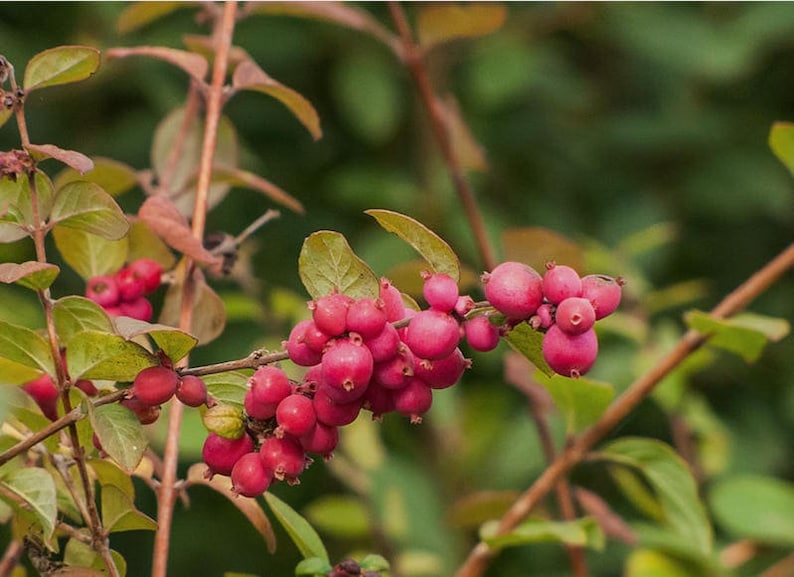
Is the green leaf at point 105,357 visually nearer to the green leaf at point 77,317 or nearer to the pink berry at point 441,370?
the green leaf at point 77,317

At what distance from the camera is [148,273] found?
72 centimetres

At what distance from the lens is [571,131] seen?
2.29 meters

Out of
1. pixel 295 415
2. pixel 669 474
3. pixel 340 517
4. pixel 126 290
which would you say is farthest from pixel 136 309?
pixel 340 517

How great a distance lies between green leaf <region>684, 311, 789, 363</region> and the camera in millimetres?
848

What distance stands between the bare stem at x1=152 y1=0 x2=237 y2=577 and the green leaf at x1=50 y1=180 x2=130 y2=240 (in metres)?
0.12

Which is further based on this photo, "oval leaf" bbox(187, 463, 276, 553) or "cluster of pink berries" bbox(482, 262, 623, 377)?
"oval leaf" bbox(187, 463, 276, 553)

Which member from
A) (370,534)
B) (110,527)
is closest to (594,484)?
(370,534)

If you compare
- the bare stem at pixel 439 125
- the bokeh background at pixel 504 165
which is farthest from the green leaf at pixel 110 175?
the bokeh background at pixel 504 165

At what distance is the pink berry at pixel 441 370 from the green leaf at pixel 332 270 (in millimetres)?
49

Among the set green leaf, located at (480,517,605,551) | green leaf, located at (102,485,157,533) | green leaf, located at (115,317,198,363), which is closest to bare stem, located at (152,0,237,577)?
green leaf, located at (102,485,157,533)

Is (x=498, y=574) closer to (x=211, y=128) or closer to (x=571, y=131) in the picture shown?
(x=571, y=131)

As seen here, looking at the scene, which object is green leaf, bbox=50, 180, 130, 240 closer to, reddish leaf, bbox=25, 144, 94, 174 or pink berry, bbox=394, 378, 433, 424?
reddish leaf, bbox=25, 144, 94, 174

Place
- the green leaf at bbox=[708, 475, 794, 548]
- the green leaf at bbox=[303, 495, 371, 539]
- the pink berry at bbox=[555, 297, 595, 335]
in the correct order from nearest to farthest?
the pink berry at bbox=[555, 297, 595, 335] < the green leaf at bbox=[708, 475, 794, 548] < the green leaf at bbox=[303, 495, 371, 539]

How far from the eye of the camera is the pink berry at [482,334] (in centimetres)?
51
